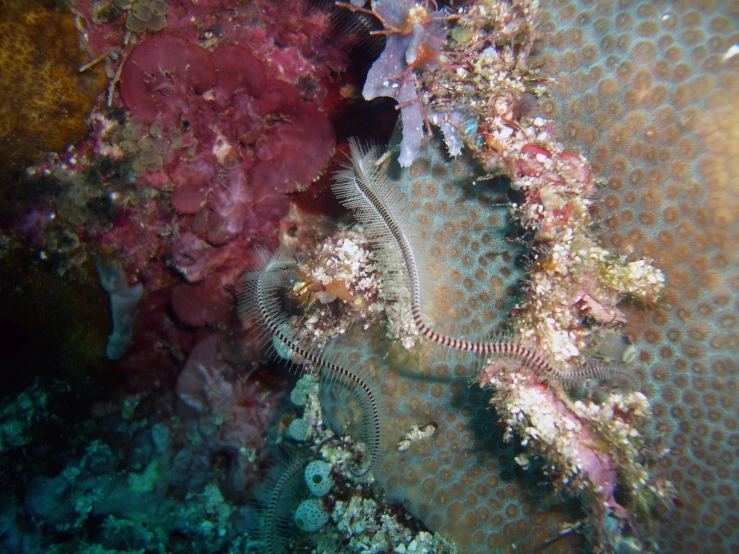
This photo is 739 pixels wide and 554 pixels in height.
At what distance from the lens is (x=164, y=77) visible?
425cm

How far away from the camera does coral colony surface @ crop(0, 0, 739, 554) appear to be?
3.36 m

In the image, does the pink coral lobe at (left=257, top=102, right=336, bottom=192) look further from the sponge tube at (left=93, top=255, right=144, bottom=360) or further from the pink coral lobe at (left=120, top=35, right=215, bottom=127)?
the sponge tube at (left=93, top=255, right=144, bottom=360)

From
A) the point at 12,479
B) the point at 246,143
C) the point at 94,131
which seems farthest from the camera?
the point at 12,479

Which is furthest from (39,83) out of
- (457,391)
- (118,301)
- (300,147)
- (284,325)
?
(457,391)

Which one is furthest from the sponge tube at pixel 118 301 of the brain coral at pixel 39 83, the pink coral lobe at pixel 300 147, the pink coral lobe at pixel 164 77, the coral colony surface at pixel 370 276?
the pink coral lobe at pixel 300 147

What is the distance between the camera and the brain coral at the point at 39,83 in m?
3.81

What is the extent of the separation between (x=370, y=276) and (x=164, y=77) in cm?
299

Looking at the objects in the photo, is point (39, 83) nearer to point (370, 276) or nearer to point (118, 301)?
point (118, 301)

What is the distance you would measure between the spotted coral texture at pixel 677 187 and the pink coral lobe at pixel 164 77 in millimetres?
3399

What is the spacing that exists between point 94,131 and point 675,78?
553 centimetres

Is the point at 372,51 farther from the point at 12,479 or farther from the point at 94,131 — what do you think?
the point at 12,479

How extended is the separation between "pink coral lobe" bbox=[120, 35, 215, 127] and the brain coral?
0.38m

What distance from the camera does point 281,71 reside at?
4.82 meters

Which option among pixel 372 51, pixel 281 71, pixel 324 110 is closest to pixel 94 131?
pixel 281 71
